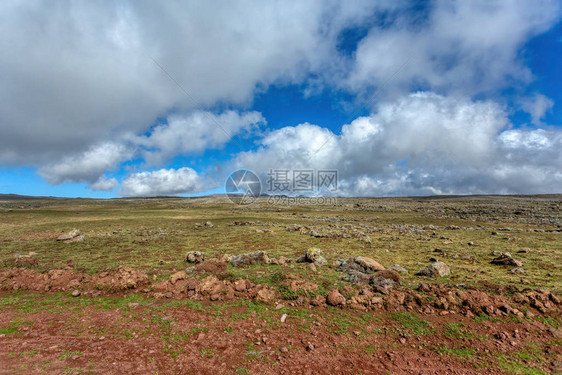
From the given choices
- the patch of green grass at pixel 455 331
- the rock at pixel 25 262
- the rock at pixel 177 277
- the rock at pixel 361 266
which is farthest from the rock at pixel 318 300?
the rock at pixel 25 262

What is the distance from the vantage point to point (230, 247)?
2084cm

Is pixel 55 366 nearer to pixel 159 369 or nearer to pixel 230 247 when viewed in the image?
pixel 159 369

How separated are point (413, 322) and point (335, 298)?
272 centimetres

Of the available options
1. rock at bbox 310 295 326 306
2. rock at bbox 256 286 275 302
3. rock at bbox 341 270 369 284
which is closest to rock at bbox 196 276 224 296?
rock at bbox 256 286 275 302

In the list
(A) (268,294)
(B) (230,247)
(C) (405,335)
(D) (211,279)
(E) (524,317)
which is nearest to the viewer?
(C) (405,335)

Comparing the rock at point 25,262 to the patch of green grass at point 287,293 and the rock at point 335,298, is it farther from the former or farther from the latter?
the rock at point 335,298

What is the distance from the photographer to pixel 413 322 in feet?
27.6

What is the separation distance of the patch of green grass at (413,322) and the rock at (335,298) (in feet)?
5.95

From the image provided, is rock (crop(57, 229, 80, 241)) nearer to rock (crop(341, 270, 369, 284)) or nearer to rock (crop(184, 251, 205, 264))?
rock (crop(184, 251, 205, 264))

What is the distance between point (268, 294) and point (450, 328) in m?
6.45

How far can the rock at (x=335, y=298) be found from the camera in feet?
31.4

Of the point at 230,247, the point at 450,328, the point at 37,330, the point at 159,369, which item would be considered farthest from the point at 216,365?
the point at 230,247

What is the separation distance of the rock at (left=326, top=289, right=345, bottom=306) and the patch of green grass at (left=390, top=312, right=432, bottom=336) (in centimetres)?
181

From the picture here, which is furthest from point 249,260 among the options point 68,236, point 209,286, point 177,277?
point 68,236
